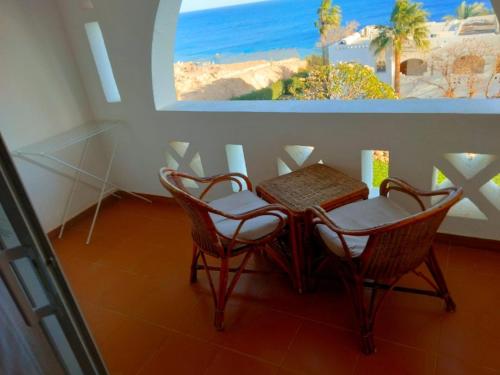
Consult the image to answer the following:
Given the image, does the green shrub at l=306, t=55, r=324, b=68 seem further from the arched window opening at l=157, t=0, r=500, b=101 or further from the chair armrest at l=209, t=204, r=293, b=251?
the chair armrest at l=209, t=204, r=293, b=251

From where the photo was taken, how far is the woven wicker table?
2018 mm

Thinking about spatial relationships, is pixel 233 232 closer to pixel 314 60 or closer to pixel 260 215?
pixel 260 215

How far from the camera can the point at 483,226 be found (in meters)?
2.30

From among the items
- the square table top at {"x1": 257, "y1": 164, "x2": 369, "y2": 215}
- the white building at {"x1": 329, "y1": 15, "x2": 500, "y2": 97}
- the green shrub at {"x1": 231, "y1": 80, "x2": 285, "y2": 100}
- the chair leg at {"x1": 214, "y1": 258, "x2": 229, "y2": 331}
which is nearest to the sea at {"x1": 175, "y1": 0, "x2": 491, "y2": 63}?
the white building at {"x1": 329, "y1": 15, "x2": 500, "y2": 97}

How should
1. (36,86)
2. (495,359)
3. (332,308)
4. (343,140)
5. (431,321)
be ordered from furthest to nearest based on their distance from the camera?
(36,86)
(343,140)
(332,308)
(431,321)
(495,359)

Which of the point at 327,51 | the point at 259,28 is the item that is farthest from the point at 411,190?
the point at 259,28

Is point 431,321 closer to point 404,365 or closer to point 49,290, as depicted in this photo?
point 404,365

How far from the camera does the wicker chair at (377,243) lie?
4.88 feet

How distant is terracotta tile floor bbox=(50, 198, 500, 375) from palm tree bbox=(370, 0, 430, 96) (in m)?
15.8

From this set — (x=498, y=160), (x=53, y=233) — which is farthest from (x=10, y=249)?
(x=53, y=233)

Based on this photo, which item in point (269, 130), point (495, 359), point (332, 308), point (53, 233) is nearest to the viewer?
point (495, 359)

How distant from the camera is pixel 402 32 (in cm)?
1633

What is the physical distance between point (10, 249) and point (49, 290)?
0.14 meters

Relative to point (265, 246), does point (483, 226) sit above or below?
below
